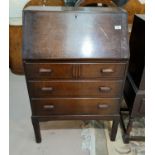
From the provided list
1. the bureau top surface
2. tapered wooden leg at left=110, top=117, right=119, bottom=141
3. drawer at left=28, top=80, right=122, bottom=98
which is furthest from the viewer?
tapered wooden leg at left=110, top=117, right=119, bottom=141

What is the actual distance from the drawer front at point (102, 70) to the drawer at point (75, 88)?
0.18ft

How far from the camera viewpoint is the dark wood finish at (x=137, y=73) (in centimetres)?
144

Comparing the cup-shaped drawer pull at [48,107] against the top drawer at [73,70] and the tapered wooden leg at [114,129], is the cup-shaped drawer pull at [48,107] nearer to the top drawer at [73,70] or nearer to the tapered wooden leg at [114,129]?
the top drawer at [73,70]

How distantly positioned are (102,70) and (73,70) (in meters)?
0.21

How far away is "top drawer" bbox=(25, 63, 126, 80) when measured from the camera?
1.35 metres

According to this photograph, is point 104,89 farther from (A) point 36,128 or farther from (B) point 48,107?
(A) point 36,128

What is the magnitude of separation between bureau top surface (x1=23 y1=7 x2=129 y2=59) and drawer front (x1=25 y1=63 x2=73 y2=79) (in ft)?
0.22

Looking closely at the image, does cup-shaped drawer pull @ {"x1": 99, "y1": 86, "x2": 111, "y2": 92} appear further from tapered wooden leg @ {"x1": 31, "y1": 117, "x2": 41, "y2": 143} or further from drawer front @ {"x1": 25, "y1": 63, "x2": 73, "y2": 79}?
tapered wooden leg @ {"x1": 31, "y1": 117, "x2": 41, "y2": 143}

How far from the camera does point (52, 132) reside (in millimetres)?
1932

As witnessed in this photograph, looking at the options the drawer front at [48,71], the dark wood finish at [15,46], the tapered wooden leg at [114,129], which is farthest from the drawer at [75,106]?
the dark wood finish at [15,46]

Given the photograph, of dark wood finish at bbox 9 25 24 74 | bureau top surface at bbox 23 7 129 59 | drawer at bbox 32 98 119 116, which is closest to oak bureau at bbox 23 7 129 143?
bureau top surface at bbox 23 7 129 59

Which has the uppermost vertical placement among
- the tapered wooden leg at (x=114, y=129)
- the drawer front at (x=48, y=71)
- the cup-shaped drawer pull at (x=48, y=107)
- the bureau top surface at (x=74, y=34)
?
the bureau top surface at (x=74, y=34)

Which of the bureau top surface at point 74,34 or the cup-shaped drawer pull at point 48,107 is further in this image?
the cup-shaped drawer pull at point 48,107
